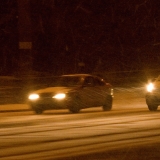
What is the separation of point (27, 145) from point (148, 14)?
52.2 m

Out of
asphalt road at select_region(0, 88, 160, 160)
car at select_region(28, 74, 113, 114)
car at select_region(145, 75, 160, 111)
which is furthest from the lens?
car at select_region(145, 75, 160, 111)

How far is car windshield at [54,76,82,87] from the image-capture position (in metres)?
26.5

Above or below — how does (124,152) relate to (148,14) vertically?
below

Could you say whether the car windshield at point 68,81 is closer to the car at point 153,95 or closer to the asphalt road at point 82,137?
the car at point 153,95

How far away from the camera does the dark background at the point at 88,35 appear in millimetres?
61750

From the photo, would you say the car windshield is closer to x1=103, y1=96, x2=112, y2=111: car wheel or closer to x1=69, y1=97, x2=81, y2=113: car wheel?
x1=69, y1=97, x2=81, y2=113: car wheel

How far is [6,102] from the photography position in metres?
32.8

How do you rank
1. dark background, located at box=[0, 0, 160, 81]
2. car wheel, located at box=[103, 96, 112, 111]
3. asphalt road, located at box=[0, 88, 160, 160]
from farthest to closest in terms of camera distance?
dark background, located at box=[0, 0, 160, 81]
car wheel, located at box=[103, 96, 112, 111]
asphalt road, located at box=[0, 88, 160, 160]

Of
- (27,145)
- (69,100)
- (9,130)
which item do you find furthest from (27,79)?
(27,145)

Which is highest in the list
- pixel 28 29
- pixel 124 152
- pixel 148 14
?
pixel 148 14

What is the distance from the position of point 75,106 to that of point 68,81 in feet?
4.91

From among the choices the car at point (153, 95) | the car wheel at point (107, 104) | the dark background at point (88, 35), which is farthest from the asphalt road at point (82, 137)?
the dark background at point (88, 35)

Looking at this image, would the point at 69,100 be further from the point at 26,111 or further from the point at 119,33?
the point at 119,33

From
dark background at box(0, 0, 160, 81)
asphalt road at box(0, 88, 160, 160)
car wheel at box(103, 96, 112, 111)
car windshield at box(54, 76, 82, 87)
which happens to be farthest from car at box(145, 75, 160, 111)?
A: dark background at box(0, 0, 160, 81)
